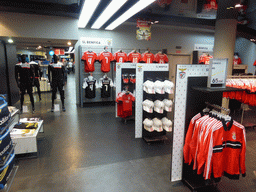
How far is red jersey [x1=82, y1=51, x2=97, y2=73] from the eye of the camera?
6559 millimetres

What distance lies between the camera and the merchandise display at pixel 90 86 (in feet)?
22.0

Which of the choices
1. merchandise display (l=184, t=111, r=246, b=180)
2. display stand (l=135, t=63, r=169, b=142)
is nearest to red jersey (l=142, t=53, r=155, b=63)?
display stand (l=135, t=63, r=169, b=142)

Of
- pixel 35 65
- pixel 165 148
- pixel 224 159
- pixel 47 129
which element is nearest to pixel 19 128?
pixel 47 129

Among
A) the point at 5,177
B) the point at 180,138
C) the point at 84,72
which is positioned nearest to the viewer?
the point at 5,177

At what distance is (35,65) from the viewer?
21.2 feet

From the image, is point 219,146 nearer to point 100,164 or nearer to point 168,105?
point 168,105

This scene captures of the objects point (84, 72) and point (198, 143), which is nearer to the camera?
point (198, 143)

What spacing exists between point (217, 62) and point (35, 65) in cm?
629

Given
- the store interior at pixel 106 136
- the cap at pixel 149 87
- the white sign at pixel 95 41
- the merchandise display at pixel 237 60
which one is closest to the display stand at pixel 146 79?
the store interior at pixel 106 136

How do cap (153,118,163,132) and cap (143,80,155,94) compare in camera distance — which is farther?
cap (153,118,163,132)

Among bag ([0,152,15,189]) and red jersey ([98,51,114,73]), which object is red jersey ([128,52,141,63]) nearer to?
red jersey ([98,51,114,73])

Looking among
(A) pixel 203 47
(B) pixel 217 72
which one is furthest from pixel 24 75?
(A) pixel 203 47

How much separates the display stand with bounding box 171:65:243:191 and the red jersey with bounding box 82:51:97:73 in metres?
4.95

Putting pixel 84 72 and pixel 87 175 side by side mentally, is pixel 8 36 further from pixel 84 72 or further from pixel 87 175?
pixel 87 175
